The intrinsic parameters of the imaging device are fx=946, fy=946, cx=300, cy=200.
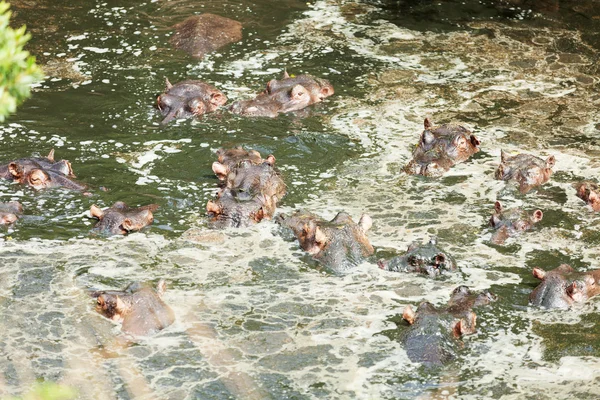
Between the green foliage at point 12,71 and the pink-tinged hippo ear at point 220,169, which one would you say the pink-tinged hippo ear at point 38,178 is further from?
the green foliage at point 12,71

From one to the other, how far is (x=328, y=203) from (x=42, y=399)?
638cm

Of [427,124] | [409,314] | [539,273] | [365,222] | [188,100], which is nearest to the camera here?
[409,314]

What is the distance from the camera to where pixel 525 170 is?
357 inches

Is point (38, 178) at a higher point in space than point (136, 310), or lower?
lower

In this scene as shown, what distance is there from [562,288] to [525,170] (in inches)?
90.2

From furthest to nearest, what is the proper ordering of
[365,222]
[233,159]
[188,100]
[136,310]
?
[188,100]
[233,159]
[365,222]
[136,310]

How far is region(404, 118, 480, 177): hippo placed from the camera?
9.43m

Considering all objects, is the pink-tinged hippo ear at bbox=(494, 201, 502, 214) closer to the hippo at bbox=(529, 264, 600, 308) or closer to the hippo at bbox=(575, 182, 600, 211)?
the hippo at bbox=(575, 182, 600, 211)

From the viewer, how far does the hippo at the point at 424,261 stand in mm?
7461

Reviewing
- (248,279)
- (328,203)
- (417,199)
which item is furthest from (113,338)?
(417,199)

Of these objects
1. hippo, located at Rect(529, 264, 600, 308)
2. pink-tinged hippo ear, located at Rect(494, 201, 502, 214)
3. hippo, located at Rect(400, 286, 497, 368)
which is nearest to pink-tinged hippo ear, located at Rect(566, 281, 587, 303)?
hippo, located at Rect(529, 264, 600, 308)

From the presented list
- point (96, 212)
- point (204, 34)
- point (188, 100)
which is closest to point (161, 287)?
point (96, 212)

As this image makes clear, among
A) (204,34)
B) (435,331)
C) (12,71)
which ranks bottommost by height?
(204,34)

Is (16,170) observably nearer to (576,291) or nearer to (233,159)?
(233,159)
